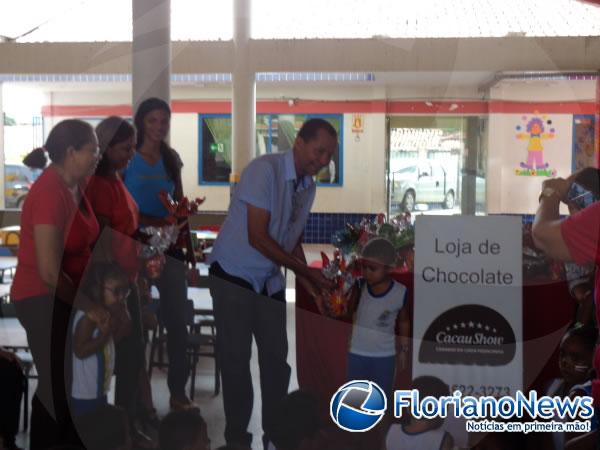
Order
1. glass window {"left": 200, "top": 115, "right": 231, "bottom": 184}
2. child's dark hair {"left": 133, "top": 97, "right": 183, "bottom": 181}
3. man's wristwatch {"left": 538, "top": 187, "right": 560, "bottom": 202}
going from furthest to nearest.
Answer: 1. glass window {"left": 200, "top": 115, "right": 231, "bottom": 184}
2. child's dark hair {"left": 133, "top": 97, "right": 183, "bottom": 181}
3. man's wristwatch {"left": 538, "top": 187, "right": 560, "bottom": 202}

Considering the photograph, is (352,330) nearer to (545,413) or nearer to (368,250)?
(368,250)

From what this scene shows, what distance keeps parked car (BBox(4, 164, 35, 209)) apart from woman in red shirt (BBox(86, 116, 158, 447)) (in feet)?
34.4

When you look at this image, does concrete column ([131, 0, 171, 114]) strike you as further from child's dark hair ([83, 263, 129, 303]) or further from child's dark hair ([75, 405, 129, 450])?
child's dark hair ([75, 405, 129, 450])

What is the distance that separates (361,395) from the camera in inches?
141

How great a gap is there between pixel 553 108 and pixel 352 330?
30.8 ft

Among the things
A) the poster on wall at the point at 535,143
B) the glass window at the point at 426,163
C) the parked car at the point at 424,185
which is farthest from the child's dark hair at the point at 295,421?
the parked car at the point at 424,185

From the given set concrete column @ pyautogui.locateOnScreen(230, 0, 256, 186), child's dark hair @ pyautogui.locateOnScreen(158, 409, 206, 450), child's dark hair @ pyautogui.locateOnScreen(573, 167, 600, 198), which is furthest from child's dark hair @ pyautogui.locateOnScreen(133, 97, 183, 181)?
concrete column @ pyautogui.locateOnScreen(230, 0, 256, 186)

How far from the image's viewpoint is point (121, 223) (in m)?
3.35

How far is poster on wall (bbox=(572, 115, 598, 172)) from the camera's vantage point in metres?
12.0

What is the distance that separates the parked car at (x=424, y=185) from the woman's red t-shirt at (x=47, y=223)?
10.4 m

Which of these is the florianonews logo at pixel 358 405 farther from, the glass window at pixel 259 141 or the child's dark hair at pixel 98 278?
the glass window at pixel 259 141

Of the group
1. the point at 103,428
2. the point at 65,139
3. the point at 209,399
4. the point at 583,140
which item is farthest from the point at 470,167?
the point at 103,428

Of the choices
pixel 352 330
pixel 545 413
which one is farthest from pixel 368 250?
pixel 545 413

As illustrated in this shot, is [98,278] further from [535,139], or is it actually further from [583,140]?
[583,140]
